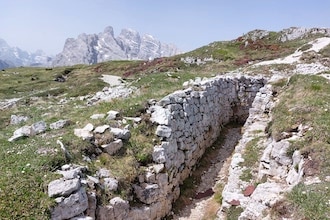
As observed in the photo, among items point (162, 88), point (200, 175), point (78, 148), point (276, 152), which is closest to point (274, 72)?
point (162, 88)

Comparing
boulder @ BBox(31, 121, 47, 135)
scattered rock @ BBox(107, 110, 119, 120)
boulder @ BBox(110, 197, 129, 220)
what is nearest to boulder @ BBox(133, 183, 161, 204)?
boulder @ BBox(110, 197, 129, 220)

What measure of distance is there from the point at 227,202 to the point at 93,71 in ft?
335

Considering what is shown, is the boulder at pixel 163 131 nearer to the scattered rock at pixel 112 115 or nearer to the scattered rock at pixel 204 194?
the scattered rock at pixel 112 115

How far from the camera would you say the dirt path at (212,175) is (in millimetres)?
22266

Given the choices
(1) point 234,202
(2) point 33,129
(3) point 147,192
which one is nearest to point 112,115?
(2) point 33,129

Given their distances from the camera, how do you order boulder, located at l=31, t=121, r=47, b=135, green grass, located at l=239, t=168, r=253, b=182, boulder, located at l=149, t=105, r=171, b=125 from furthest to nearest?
boulder, located at l=149, t=105, r=171, b=125
green grass, located at l=239, t=168, r=253, b=182
boulder, located at l=31, t=121, r=47, b=135

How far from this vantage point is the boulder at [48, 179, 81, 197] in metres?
15.4

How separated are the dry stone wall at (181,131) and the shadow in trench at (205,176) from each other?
A: 20.7 inches

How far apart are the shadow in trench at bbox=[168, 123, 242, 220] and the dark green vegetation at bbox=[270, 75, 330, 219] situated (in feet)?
21.3

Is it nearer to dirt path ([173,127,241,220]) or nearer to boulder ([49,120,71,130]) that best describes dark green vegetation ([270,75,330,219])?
dirt path ([173,127,241,220])

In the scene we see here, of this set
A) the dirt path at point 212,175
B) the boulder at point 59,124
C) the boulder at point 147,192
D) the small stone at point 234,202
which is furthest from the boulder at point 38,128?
the small stone at point 234,202

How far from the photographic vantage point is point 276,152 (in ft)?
69.3

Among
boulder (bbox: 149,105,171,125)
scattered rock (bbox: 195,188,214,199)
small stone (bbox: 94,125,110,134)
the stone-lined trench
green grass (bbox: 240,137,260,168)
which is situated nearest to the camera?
the stone-lined trench

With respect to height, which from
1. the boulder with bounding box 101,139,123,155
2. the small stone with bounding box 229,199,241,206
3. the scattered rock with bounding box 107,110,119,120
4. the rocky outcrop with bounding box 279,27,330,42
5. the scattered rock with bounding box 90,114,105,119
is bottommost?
the small stone with bounding box 229,199,241,206
